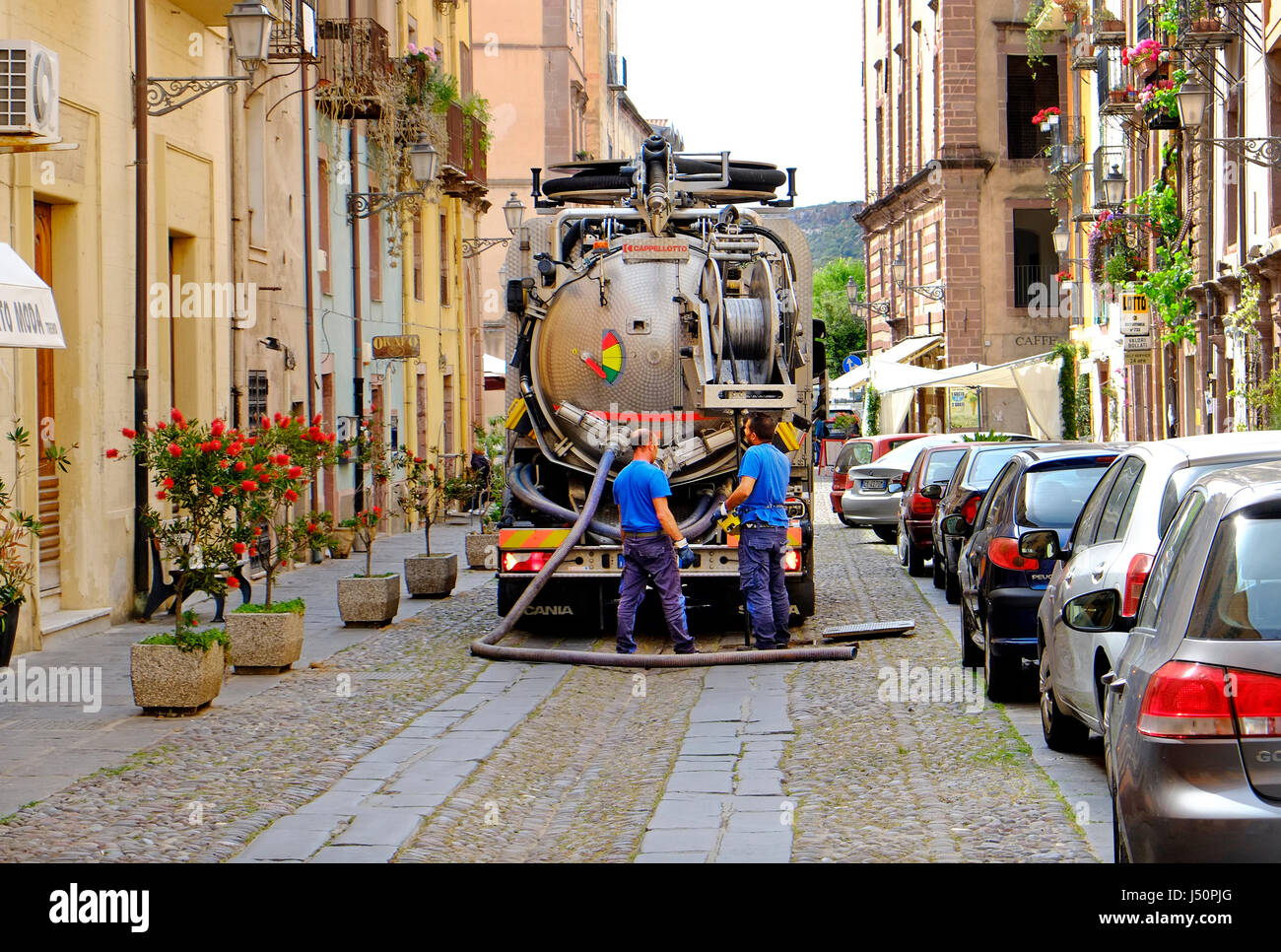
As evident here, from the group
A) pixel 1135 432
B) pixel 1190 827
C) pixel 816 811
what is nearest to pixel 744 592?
pixel 816 811

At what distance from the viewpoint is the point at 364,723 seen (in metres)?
10.5

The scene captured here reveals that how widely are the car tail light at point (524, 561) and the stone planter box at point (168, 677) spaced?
4203 millimetres

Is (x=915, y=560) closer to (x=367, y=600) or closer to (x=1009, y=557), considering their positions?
(x=367, y=600)

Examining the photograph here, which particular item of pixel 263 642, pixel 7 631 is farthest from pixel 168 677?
pixel 7 631

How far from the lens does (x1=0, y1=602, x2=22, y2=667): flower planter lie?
11.8 m

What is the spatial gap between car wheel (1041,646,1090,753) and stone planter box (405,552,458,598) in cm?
1012

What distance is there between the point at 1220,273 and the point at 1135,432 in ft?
27.9

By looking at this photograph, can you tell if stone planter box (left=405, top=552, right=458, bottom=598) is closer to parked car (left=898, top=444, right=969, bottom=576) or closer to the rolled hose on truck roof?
the rolled hose on truck roof

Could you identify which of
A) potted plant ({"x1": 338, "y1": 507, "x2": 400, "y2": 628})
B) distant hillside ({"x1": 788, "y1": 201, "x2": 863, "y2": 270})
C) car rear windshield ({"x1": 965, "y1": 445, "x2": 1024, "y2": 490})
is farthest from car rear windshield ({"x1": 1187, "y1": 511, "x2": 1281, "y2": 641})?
distant hillside ({"x1": 788, "y1": 201, "x2": 863, "y2": 270})

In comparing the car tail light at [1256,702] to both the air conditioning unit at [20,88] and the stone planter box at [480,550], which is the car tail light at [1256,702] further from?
the stone planter box at [480,550]

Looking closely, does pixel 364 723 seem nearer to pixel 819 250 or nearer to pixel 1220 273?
pixel 1220 273

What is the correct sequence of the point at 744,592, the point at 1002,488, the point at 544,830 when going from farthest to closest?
the point at 744,592, the point at 1002,488, the point at 544,830

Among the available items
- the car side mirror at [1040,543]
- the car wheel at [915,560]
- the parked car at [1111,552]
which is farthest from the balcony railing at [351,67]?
the parked car at [1111,552]

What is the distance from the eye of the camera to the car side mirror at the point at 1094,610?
6.02 m
